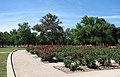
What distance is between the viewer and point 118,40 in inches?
2753

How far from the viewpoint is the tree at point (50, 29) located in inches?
2744

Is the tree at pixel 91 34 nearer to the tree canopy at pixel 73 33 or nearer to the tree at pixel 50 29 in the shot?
the tree canopy at pixel 73 33

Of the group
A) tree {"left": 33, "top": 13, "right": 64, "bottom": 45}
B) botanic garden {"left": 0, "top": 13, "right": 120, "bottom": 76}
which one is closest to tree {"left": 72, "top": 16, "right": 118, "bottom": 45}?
botanic garden {"left": 0, "top": 13, "right": 120, "bottom": 76}

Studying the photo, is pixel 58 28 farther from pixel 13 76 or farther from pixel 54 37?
pixel 13 76

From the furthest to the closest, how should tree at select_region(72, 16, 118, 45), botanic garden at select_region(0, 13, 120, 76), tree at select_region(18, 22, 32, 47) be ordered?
tree at select_region(18, 22, 32, 47) < tree at select_region(72, 16, 118, 45) < botanic garden at select_region(0, 13, 120, 76)

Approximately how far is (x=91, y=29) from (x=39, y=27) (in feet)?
76.7

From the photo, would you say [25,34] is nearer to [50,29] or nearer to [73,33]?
[50,29]

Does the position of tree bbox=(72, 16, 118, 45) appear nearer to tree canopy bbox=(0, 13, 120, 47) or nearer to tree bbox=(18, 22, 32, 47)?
tree canopy bbox=(0, 13, 120, 47)

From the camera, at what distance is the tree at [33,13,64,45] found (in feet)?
229

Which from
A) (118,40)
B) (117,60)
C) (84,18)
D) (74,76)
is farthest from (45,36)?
(74,76)

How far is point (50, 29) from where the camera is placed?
70125 mm

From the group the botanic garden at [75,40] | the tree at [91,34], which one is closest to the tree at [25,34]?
the botanic garden at [75,40]

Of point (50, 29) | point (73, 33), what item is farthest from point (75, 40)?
point (50, 29)

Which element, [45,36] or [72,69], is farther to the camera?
[45,36]
